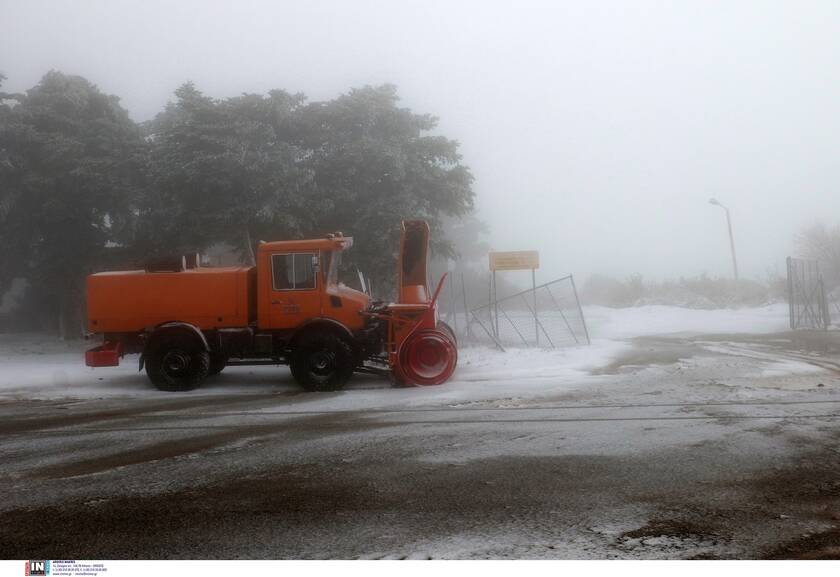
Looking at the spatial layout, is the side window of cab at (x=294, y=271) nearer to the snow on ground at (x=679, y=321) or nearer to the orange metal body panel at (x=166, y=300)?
the orange metal body panel at (x=166, y=300)

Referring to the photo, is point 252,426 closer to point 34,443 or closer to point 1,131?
point 34,443

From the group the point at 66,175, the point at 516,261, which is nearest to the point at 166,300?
the point at 516,261

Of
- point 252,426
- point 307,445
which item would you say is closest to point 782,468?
point 307,445

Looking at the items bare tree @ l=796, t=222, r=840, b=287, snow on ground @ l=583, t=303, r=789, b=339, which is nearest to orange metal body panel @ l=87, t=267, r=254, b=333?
snow on ground @ l=583, t=303, r=789, b=339

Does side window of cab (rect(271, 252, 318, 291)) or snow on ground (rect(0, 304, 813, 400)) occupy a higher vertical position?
side window of cab (rect(271, 252, 318, 291))

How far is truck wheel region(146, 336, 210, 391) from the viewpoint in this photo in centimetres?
1114

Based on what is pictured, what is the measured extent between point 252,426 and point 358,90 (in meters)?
13.7

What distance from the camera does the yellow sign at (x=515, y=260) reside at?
57.7 feet

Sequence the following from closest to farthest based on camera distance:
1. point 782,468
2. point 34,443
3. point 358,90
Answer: point 782,468
point 34,443
point 358,90

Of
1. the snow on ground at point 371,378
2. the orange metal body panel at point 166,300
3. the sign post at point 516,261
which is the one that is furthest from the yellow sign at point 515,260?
the orange metal body panel at point 166,300

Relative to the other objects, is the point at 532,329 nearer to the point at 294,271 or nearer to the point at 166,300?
the point at 294,271

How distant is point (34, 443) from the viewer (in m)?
7.11

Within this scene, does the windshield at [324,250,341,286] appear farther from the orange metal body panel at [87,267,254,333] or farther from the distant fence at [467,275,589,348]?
the distant fence at [467,275,589,348]

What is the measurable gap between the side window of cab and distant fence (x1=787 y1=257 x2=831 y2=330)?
642 inches
